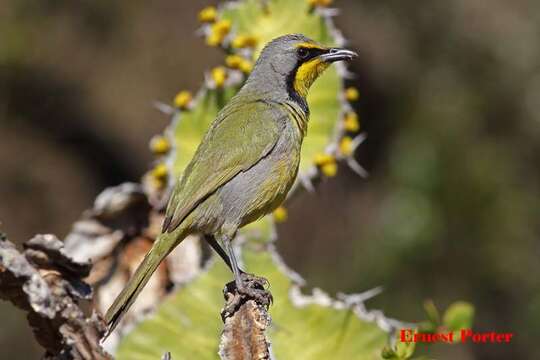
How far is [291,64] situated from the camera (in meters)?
4.39

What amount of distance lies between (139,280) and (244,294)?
0.40 meters

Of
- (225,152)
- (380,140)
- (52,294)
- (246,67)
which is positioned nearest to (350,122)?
(246,67)

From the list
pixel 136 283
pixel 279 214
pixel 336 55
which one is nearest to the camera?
pixel 136 283

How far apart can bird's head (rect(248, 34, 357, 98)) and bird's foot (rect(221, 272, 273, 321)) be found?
950 mm

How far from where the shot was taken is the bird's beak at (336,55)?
434 cm

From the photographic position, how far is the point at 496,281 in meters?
7.82

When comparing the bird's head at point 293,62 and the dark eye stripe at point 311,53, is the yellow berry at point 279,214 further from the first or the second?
the dark eye stripe at point 311,53

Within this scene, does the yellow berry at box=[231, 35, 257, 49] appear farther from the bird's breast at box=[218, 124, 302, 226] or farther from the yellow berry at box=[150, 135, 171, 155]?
the bird's breast at box=[218, 124, 302, 226]

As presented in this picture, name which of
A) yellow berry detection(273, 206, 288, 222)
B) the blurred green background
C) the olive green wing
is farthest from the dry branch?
the blurred green background

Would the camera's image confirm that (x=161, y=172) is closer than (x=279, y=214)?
Yes

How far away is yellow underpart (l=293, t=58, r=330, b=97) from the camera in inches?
173

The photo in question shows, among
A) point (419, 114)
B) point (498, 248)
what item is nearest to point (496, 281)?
point (498, 248)

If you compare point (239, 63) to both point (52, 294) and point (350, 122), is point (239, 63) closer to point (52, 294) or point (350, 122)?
point (350, 122)

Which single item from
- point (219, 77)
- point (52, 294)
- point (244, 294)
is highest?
point (219, 77)
